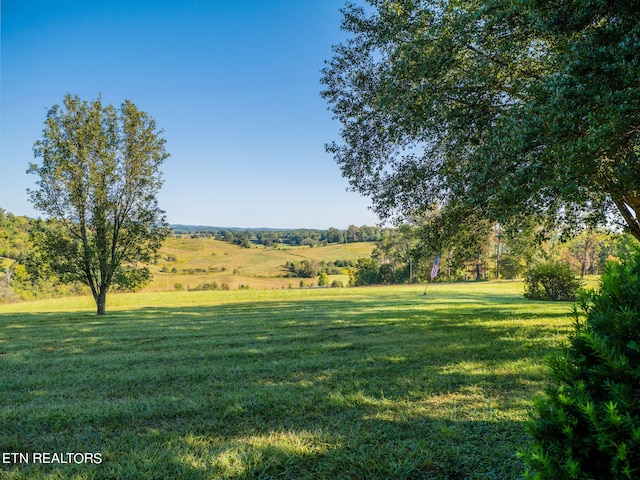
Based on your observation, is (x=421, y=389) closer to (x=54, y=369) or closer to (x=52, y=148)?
(x=54, y=369)

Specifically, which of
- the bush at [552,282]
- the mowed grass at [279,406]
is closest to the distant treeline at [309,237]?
the bush at [552,282]

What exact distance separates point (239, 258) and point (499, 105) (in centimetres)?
8113

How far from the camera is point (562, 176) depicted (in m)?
5.52

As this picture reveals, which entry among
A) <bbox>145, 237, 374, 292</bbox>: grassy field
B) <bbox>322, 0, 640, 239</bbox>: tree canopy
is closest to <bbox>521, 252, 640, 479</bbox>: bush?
<bbox>322, 0, 640, 239</bbox>: tree canopy

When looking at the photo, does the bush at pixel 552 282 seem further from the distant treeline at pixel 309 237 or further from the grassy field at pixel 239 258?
the distant treeline at pixel 309 237

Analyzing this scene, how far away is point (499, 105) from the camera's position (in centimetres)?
805

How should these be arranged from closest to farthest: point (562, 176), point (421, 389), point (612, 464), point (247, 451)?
point (612, 464) → point (247, 451) → point (421, 389) → point (562, 176)

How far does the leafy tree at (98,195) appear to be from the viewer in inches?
631

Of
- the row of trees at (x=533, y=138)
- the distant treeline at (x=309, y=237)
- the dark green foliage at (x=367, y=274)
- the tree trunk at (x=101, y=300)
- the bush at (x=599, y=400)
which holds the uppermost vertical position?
the distant treeline at (x=309, y=237)

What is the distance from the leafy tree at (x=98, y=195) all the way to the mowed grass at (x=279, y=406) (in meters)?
9.84

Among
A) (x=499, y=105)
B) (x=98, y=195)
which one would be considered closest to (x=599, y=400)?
(x=499, y=105)

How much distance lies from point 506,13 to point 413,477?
7394mm

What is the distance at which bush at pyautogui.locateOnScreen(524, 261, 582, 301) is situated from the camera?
63.1 ft

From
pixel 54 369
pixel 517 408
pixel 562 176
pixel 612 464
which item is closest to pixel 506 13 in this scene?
pixel 562 176
